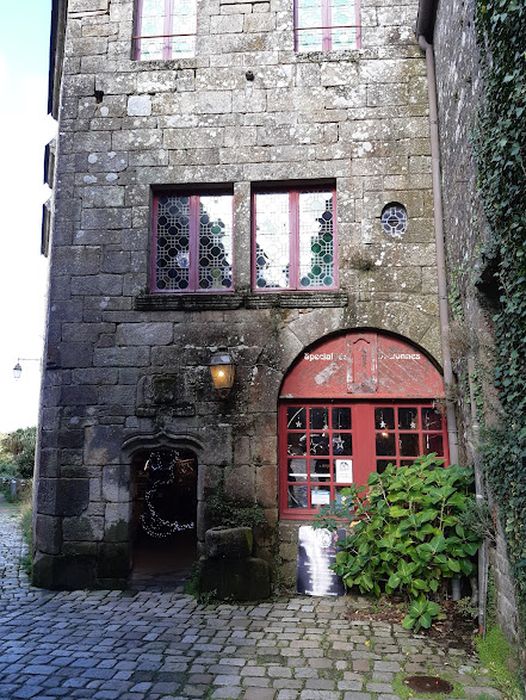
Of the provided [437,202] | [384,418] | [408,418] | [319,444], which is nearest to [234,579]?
[319,444]

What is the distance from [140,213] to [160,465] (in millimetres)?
4003

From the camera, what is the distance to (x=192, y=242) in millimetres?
6441

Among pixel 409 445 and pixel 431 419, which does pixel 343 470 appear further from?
pixel 431 419

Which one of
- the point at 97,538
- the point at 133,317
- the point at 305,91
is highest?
the point at 305,91

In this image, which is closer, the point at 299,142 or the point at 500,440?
the point at 500,440

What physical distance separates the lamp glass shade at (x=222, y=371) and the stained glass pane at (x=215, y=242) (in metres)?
0.90

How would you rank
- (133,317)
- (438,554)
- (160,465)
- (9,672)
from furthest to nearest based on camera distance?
(160,465), (133,317), (438,554), (9,672)

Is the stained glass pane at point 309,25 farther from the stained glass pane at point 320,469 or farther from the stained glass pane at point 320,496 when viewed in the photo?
the stained glass pane at point 320,496

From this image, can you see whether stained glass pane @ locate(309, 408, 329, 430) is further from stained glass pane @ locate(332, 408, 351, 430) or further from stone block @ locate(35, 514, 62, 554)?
stone block @ locate(35, 514, 62, 554)

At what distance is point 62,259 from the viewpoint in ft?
20.9

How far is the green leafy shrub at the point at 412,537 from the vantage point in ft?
15.2

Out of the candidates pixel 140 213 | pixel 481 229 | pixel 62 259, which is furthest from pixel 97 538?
pixel 481 229

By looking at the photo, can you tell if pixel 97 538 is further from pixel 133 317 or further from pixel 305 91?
pixel 305 91

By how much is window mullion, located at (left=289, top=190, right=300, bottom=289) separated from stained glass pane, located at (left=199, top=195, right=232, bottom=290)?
0.67m
